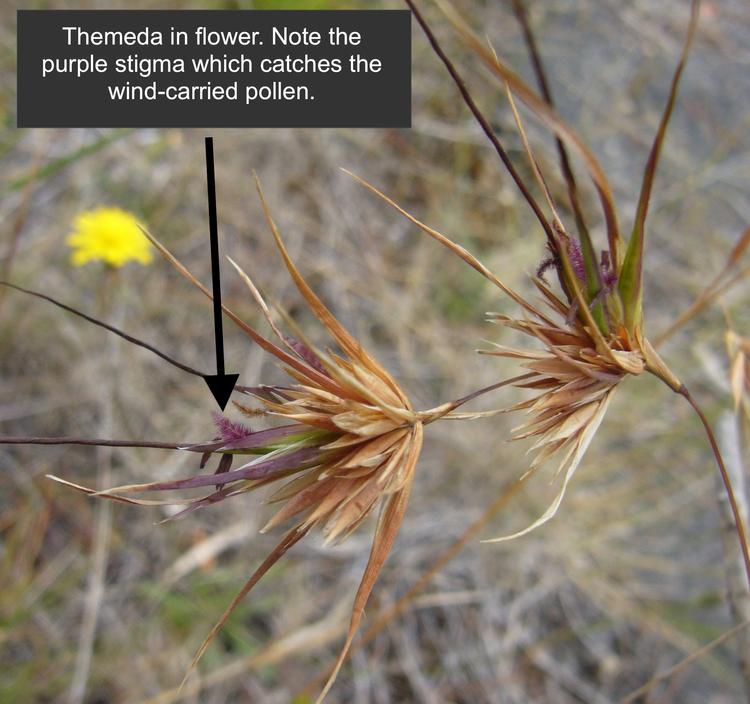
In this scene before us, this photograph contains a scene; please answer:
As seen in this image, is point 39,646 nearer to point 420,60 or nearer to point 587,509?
→ point 587,509

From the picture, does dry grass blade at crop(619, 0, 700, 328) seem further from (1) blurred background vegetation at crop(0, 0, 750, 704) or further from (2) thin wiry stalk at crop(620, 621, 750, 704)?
(1) blurred background vegetation at crop(0, 0, 750, 704)

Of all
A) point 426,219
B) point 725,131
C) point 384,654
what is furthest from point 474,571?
point 725,131

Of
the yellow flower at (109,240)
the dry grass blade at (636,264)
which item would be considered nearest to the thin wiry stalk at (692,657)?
the dry grass blade at (636,264)

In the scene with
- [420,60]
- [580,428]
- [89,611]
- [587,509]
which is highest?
[420,60]

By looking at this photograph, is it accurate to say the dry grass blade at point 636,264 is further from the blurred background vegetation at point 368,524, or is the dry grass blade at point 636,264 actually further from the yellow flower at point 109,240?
the yellow flower at point 109,240

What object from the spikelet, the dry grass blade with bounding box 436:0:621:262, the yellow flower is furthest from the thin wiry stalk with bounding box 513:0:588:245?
the yellow flower

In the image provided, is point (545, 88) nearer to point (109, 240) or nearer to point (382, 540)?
point (382, 540)

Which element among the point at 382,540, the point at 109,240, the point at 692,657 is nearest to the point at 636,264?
the point at 382,540
